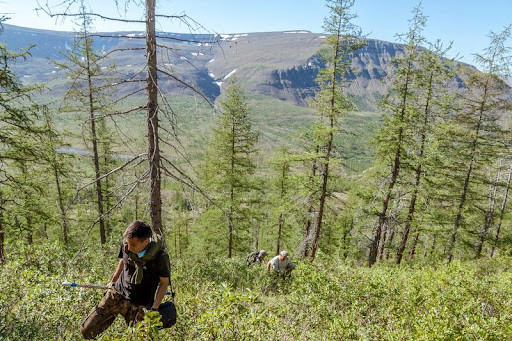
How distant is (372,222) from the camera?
17.0m

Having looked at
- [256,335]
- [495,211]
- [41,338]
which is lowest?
[495,211]

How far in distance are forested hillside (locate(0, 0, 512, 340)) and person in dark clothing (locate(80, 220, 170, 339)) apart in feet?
0.89

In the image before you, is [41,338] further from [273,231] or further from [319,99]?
[273,231]

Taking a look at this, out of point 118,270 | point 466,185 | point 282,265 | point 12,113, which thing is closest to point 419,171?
point 466,185

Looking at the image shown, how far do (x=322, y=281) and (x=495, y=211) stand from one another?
21.1m

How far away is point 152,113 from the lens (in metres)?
5.76

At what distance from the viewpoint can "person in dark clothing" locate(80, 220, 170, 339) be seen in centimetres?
406

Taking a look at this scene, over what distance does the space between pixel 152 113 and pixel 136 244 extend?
274 centimetres

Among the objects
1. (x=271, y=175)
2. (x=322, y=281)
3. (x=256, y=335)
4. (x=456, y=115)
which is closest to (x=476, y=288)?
(x=322, y=281)

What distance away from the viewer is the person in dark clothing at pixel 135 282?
4.06 meters

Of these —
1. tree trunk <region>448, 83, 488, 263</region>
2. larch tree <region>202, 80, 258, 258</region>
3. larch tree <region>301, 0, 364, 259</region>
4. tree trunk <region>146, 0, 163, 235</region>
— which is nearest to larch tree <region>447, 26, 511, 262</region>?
tree trunk <region>448, 83, 488, 263</region>

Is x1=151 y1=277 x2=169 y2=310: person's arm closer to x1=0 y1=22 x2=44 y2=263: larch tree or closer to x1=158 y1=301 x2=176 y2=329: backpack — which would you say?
x1=158 y1=301 x2=176 y2=329: backpack

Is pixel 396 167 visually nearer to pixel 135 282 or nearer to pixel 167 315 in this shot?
pixel 167 315

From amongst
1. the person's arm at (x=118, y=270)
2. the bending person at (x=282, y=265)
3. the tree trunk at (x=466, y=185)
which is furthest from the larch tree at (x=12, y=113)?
the tree trunk at (x=466, y=185)
